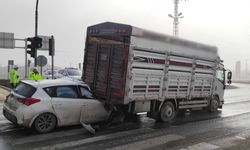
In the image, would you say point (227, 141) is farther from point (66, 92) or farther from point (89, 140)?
point (66, 92)

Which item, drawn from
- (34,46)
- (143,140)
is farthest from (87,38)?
(34,46)

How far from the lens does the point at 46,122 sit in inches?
356

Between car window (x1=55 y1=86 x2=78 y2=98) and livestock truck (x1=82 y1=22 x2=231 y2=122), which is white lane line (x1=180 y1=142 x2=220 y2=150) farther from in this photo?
car window (x1=55 y1=86 x2=78 y2=98)

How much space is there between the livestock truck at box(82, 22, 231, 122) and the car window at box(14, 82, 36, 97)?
225 cm

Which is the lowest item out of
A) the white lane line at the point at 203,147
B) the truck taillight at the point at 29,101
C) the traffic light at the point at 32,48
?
the white lane line at the point at 203,147

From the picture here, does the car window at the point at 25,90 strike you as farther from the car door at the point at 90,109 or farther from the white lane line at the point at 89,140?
the white lane line at the point at 89,140

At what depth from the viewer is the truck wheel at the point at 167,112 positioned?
36.9 ft

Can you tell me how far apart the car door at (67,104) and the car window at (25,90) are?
23.3 inches

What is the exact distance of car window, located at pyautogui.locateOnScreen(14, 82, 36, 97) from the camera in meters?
9.03

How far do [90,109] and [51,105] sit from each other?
1.30 metres

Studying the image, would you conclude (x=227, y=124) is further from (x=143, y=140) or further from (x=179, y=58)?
(x=143, y=140)

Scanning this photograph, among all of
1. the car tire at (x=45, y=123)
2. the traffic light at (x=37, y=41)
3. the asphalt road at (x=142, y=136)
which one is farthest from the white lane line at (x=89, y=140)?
the traffic light at (x=37, y=41)

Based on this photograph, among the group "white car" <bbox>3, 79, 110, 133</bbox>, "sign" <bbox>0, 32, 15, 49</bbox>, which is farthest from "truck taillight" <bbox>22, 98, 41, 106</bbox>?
"sign" <bbox>0, 32, 15, 49</bbox>

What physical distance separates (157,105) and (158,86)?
68 centimetres
